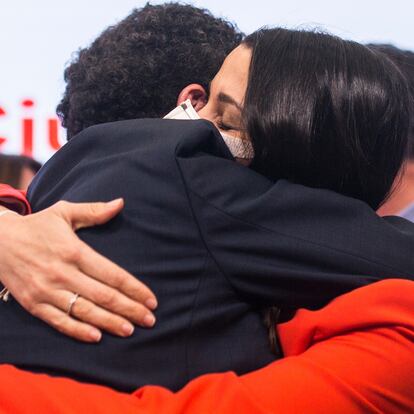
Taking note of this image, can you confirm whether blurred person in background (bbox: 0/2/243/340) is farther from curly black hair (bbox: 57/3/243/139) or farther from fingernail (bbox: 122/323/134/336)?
fingernail (bbox: 122/323/134/336)

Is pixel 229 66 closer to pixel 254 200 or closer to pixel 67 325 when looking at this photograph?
pixel 254 200

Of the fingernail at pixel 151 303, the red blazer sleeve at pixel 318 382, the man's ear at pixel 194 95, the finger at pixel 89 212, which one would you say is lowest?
the red blazer sleeve at pixel 318 382

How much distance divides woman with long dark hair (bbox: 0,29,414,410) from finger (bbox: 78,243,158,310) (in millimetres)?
19

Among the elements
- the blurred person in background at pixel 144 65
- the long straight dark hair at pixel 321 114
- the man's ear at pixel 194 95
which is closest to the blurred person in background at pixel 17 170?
the blurred person in background at pixel 144 65

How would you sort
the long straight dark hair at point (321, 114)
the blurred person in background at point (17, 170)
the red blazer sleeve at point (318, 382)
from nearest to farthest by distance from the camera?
the red blazer sleeve at point (318, 382) → the long straight dark hair at point (321, 114) → the blurred person in background at point (17, 170)

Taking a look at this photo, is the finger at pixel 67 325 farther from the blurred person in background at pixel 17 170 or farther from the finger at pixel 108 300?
the blurred person in background at pixel 17 170

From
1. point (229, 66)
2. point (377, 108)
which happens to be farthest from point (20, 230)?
point (377, 108)

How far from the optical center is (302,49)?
91 centimetres

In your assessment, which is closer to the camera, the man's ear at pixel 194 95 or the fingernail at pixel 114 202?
the fingernail at pixel 114 202

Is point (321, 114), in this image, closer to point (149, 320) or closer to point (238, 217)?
point (238, 217)

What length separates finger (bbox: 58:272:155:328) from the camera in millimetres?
752

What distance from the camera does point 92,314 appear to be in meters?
0.75

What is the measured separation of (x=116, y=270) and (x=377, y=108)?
1.35ft

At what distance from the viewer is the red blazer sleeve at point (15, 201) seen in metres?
0.93
